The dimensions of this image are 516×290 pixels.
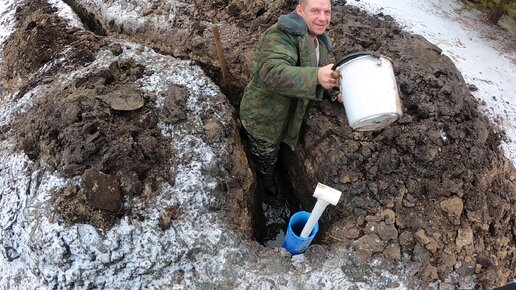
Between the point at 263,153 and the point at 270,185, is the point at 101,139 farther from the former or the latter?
the point at 270,185

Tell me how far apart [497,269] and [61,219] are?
2.62 m

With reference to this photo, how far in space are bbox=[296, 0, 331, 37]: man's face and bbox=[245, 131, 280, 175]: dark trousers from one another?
0.95 m

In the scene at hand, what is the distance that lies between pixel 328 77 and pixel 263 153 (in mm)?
1187

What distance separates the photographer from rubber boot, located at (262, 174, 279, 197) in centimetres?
344

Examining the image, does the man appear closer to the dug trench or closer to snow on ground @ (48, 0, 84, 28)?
the dug trench

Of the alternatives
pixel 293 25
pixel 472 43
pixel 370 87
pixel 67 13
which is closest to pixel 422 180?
pixel 370 87

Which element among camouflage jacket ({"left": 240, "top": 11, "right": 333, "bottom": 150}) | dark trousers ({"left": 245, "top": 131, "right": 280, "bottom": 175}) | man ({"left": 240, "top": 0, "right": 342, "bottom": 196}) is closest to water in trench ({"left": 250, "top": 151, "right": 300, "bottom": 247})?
dark trousers ({"left": 245, "top": 131, "right": 280, "bottom": 175})

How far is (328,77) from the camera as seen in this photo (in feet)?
6.91

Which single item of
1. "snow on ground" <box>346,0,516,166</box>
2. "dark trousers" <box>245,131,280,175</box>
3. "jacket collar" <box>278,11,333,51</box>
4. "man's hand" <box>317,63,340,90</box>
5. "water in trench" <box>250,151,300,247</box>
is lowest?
"water in trench" <box>250,151,300,247</box>

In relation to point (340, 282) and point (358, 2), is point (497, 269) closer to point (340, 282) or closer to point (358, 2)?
point (340, 282)

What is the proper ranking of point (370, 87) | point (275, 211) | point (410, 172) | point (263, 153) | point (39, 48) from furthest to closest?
1. point (39, 48)
2. point (275, 211)
3. point (263, 153)
4. point (410, 172)
5. point (370, 87)

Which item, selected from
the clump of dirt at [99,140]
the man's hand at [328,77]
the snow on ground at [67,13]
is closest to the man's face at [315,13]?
the man's hand at [328,77]

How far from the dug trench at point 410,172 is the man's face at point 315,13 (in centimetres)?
75

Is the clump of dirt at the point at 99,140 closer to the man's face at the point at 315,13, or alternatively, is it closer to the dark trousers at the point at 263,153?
the dark trousers at the point at 263,153
